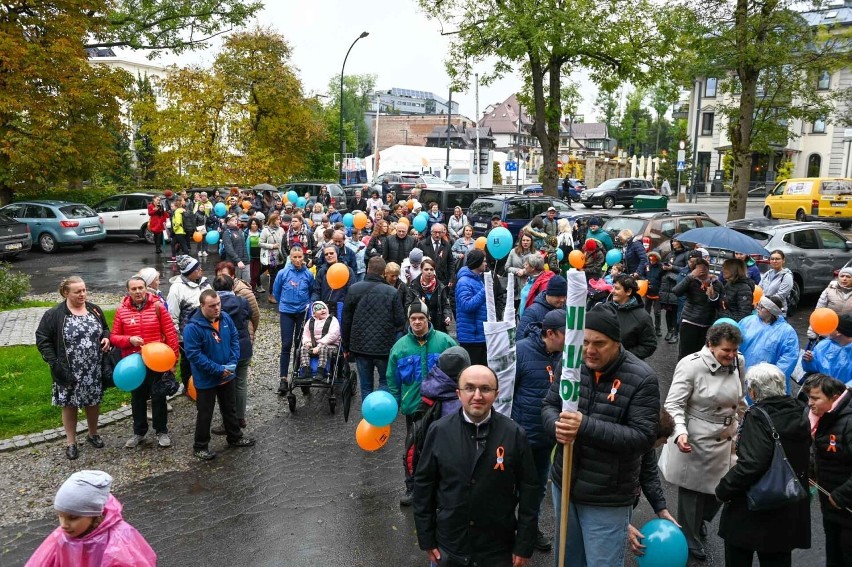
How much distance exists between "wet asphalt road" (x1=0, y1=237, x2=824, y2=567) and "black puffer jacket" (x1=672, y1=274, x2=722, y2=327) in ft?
8.93

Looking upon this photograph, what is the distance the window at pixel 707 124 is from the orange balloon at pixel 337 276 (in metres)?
60.4

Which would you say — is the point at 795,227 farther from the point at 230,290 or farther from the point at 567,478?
the point at 567,478

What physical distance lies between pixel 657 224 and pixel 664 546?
1261cm

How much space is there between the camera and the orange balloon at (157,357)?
6727mm

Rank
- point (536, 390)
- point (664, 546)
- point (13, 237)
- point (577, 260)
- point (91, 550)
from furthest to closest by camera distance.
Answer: point (13, 237) < point (577, 260) < point (536, 390) < point (664, 546) < point (91, 550)

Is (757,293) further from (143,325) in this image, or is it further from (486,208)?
(486,208)

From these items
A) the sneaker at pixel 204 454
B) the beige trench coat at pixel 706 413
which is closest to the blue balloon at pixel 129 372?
the sneaker at pixel 204 454

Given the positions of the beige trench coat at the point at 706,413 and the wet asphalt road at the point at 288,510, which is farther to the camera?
the wet asphalt road at the point at 288,510

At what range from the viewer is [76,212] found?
2250cm

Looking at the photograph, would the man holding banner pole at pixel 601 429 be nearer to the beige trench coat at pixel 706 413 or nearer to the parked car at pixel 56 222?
the beige trench coat at pixel 706 413

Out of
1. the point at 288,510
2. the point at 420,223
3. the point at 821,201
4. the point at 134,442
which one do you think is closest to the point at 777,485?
the point at 288,510

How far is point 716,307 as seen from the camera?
328 inches

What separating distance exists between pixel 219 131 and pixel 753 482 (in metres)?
29.2

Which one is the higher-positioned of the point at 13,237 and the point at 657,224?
the point at 657,224
